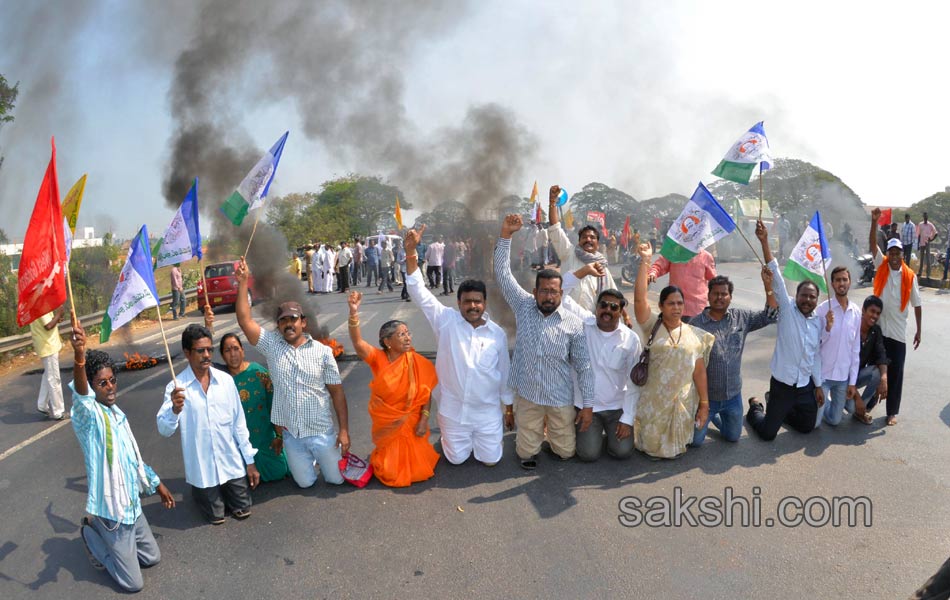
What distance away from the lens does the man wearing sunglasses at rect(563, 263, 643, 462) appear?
178 inches

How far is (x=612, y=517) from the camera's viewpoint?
149 inches

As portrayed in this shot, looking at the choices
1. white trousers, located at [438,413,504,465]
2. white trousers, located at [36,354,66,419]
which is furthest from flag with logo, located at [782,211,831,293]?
white trousers, located at [36,354,66,419]

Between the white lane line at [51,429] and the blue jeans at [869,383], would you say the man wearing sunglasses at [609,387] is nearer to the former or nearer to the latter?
the blue jeans at [869,383]

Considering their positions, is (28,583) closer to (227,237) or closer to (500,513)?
(500,513)

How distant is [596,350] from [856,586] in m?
2.12

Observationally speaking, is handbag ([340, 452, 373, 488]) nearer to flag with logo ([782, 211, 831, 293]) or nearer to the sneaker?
the sneaker

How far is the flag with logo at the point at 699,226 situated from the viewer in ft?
16.9

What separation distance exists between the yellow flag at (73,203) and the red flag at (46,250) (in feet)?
3.59

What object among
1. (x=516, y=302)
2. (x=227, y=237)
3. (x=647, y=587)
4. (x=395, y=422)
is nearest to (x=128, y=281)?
(x=395, y=422)

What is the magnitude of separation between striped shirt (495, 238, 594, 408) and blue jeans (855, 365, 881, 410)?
270cm

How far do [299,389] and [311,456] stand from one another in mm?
523

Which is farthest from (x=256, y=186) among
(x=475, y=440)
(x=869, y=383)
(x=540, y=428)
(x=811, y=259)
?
(x=869, y=383)

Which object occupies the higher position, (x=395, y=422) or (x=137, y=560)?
(x=395, y=422)
